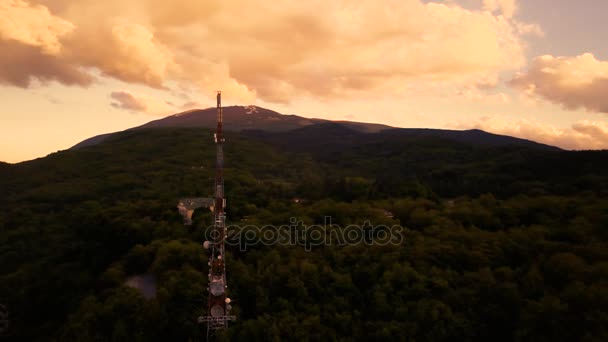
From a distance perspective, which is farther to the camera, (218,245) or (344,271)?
(344,271)

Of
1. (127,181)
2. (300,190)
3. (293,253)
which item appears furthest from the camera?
(127,181)

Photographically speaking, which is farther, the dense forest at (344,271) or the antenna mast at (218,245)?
the dense forest at (344,271)

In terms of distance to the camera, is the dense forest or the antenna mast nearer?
the antenna mast

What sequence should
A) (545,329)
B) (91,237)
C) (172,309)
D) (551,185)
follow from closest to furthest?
(545,329)
(172,309)
(91,237)
(551,185)

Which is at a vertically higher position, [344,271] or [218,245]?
[218,245]

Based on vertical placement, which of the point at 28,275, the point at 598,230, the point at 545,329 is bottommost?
the point at 28,275

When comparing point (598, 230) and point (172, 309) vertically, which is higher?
point (598, 230)

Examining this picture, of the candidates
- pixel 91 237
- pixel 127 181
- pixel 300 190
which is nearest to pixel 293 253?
pixel 91 237

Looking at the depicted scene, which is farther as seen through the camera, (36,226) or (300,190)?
(300,190)

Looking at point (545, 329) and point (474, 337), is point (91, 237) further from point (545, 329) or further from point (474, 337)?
point (545, 329)
